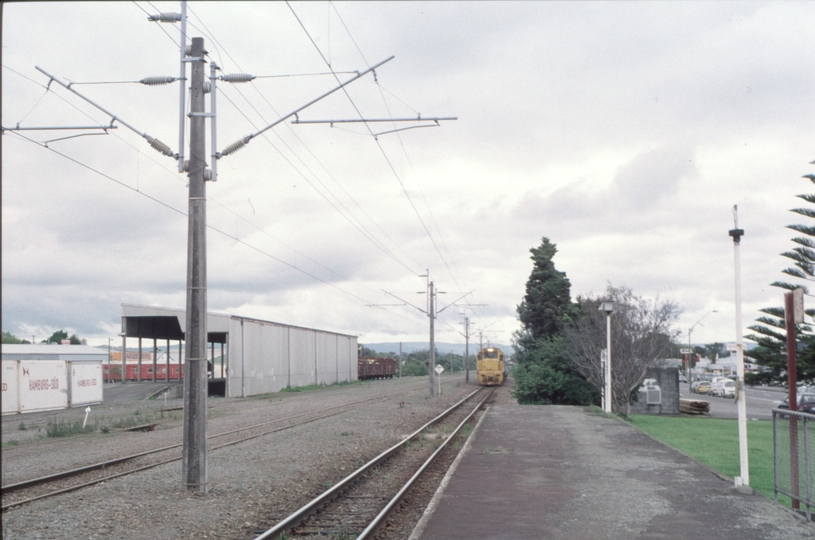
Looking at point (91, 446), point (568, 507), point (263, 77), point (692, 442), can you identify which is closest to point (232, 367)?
point (91, 446)

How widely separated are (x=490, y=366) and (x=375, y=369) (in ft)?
78.9

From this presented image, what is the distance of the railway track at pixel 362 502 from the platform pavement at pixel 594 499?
674mm

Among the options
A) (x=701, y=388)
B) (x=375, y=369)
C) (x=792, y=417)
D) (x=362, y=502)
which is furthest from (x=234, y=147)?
(x=375, y=369)

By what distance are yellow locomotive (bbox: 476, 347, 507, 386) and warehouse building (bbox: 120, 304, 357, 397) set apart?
1384 cm

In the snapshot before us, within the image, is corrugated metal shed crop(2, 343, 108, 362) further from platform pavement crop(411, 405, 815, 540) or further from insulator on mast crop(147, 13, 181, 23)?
insulator on mast crop(147, 13, 181, 23)

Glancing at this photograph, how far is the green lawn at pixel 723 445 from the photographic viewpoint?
13.4 metres

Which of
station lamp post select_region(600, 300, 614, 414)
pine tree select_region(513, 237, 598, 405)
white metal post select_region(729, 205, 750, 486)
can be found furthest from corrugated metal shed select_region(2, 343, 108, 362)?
white metal post select_region(729, 205, 750, 486)

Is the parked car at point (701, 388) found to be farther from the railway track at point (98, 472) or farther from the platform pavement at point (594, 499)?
the railway track at point (98, 472)

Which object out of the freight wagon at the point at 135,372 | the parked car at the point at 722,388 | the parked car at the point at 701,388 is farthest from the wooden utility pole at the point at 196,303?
the parked car at the point at 701,388

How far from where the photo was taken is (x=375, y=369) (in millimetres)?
83938

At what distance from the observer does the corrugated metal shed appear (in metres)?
41.7

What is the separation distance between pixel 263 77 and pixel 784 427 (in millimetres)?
9868

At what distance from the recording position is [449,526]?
8.51m

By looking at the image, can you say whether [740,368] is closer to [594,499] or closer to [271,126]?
[594,499]
